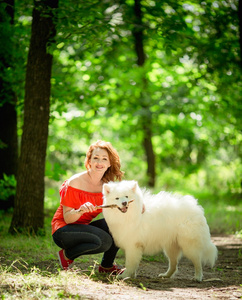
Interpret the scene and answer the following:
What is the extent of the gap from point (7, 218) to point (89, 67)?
5.49m

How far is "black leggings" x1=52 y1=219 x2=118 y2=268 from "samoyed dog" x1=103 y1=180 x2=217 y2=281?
0.50ft

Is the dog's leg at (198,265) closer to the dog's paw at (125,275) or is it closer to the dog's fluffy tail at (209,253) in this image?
the dog's fluffy tail at (209,253)

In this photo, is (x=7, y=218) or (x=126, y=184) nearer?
(x=126, y=184)

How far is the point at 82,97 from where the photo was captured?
8266 millimetres

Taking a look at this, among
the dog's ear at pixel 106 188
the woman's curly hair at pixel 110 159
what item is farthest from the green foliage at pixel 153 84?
the dog's ear at pixel 106 188

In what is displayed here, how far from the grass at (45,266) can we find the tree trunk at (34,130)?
15.3 inches

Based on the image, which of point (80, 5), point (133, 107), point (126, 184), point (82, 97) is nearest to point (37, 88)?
point (80, 5)

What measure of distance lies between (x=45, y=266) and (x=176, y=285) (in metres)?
1.63

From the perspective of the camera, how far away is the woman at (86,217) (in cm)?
394

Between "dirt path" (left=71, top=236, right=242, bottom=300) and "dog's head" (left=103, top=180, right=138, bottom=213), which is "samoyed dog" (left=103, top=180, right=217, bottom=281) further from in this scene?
"dirt path" (left=71, top=236, right=242, bottom=300)

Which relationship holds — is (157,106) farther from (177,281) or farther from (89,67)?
(177,281)

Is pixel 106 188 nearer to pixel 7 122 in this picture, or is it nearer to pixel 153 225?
pixel 153 225

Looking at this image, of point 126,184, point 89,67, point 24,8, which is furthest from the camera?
point 89,67

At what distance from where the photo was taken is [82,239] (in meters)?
3.95
